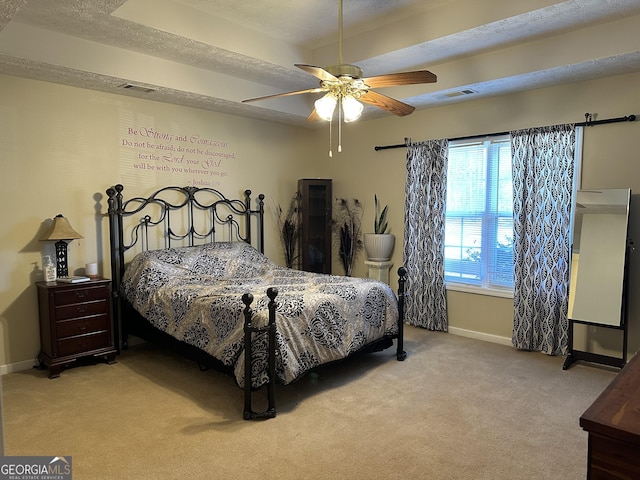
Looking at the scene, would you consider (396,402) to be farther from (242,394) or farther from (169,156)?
(169,156)

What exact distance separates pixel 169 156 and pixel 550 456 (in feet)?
13.7

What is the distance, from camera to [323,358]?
11.0 feet

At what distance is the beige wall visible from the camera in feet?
12.4

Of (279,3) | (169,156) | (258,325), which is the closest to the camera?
(258,325)

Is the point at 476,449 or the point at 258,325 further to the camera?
the point at 258,325

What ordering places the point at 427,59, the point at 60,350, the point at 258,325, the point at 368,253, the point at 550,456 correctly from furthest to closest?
the point at 368,253 < the point at 427,59 < the point at 60,350 < the point at 258,325 < the point at 550,456

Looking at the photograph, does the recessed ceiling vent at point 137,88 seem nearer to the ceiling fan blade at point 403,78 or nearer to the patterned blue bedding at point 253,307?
the patterned blue bedding at point 253,307

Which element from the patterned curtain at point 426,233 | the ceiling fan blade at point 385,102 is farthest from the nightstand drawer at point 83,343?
the patterned curtain at point 426,233

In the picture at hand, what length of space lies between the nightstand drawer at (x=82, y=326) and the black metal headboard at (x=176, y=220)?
38 cm

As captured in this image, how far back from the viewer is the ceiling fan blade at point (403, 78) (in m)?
2.69

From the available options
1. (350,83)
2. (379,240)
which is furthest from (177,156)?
(350,83)

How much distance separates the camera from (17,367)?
3814 mm

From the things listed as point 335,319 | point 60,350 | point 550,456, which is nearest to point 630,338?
point 550,456

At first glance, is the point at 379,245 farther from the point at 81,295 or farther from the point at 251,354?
the point at 81,295
